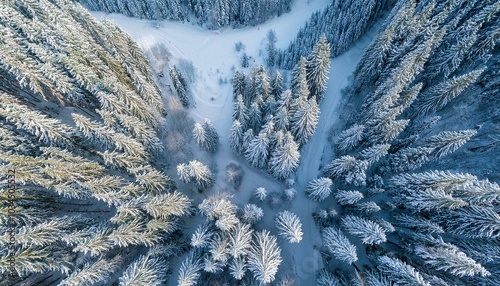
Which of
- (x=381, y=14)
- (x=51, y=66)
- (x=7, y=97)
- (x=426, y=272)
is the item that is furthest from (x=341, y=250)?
(x=381, y=14)

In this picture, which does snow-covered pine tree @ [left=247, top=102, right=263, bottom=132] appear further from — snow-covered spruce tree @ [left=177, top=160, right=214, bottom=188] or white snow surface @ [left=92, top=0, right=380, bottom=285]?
snow-covered spruce tree @ [left=177, top=160, right=214, bottom=188]

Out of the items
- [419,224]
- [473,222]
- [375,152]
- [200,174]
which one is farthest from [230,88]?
[473,222]

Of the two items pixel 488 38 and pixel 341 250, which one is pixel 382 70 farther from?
pixel 341 250

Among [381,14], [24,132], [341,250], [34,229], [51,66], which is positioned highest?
[381,14]

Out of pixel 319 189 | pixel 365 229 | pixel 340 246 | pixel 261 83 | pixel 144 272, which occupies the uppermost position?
pixel 261 83

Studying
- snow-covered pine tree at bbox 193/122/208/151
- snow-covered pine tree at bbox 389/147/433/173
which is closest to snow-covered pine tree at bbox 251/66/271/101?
snow-covered pine tree at bbox 193/122/208/151

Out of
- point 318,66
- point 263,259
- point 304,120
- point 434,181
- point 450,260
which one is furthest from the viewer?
point 318,66

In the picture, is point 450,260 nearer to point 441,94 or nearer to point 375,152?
point 375,152
